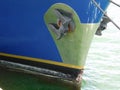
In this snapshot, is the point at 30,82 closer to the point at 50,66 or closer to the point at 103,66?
the point at 50,66

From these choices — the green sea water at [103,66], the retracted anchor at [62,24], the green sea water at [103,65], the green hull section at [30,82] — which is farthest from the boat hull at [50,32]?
the green sea water at [103,66]

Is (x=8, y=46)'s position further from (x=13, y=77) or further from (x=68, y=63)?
(x=68, y=63)

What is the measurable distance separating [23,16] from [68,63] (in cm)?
143

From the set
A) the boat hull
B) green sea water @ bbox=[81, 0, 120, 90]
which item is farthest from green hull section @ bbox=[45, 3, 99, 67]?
green sea water @ bbox=[81, 0, 120, 90]

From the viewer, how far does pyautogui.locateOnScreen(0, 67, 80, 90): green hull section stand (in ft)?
23.9

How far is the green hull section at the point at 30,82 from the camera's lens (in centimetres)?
727

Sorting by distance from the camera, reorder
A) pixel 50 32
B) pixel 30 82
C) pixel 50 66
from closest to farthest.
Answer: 1. pixel 50 32
2. pixel 50 66
3. pixel 30 82

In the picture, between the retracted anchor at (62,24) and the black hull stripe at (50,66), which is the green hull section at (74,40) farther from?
the black hull stripe at (50,66)

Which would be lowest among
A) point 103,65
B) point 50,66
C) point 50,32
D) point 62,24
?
point 103,65

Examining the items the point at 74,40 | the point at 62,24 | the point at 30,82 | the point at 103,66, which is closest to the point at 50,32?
the point at 62,24

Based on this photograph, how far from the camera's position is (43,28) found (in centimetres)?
712

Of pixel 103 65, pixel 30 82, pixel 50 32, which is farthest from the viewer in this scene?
pixel 103 65

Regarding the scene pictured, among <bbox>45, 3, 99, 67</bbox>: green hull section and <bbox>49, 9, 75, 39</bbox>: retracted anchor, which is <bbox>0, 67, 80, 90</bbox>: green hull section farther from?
<bbox>49, 9, 75, 39</bbox>: retracted anchor

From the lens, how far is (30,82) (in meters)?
7.52
